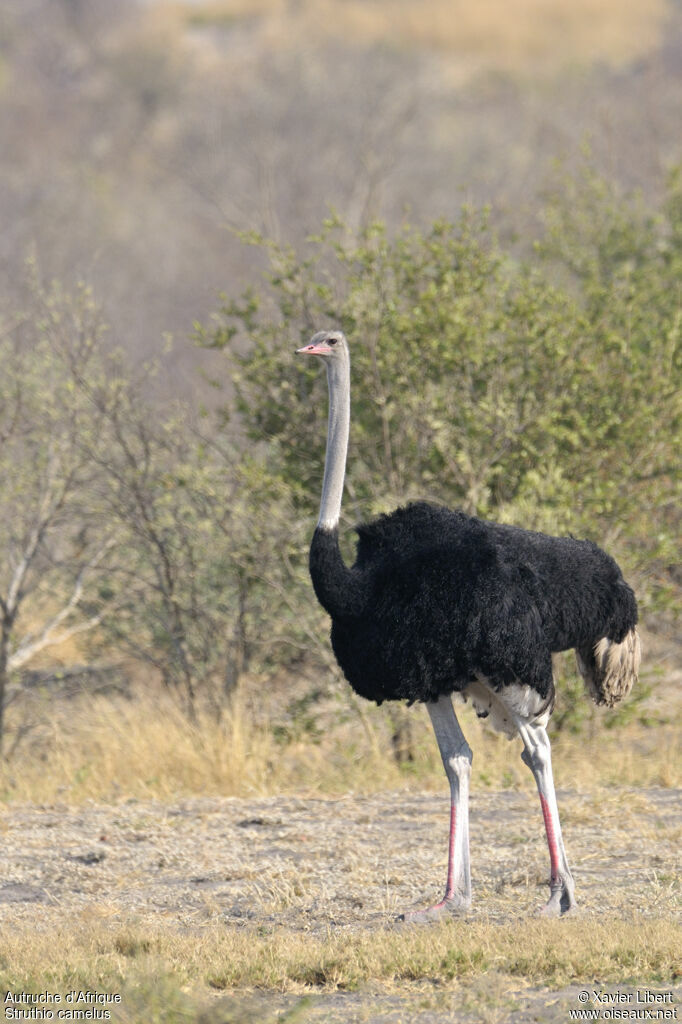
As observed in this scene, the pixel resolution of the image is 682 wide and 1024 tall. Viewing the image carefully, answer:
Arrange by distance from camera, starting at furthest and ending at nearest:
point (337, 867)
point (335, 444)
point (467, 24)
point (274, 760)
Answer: point (467, 24)
point (274, 760)
point (337, 867)
point (335, 444)

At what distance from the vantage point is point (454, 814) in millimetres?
5926

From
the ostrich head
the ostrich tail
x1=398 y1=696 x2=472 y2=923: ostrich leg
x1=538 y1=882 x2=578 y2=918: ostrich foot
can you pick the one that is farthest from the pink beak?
x1=538 y1=882 x2=578 y2=918: ostrich foot

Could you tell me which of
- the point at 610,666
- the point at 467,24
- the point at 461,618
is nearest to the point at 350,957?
the point at 461,618

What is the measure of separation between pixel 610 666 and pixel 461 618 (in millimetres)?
889

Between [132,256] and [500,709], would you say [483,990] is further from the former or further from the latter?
[132,256]

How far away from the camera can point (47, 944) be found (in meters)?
Answer: 5.23

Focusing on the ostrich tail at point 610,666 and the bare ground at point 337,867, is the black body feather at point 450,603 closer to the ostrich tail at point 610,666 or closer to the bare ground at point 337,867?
the ostrich tail at point 610,666

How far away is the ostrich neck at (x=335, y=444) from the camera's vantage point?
6.12m

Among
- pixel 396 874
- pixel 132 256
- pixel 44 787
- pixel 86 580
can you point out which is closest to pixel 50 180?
pixel 132 256

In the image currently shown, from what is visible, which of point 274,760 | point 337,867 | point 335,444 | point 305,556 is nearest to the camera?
point 335,444

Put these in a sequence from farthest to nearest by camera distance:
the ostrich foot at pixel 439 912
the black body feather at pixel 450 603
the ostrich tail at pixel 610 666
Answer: the ostrich tail at pixel 610 666 < the black body feather at pixel 450 603 < the ostrich foot at pixel 439 912

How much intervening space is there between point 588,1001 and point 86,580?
7.31 metres

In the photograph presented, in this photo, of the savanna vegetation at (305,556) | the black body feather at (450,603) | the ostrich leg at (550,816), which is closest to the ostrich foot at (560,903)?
the ostrich leg at (550,816)

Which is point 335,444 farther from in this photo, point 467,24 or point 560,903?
point 467,24
